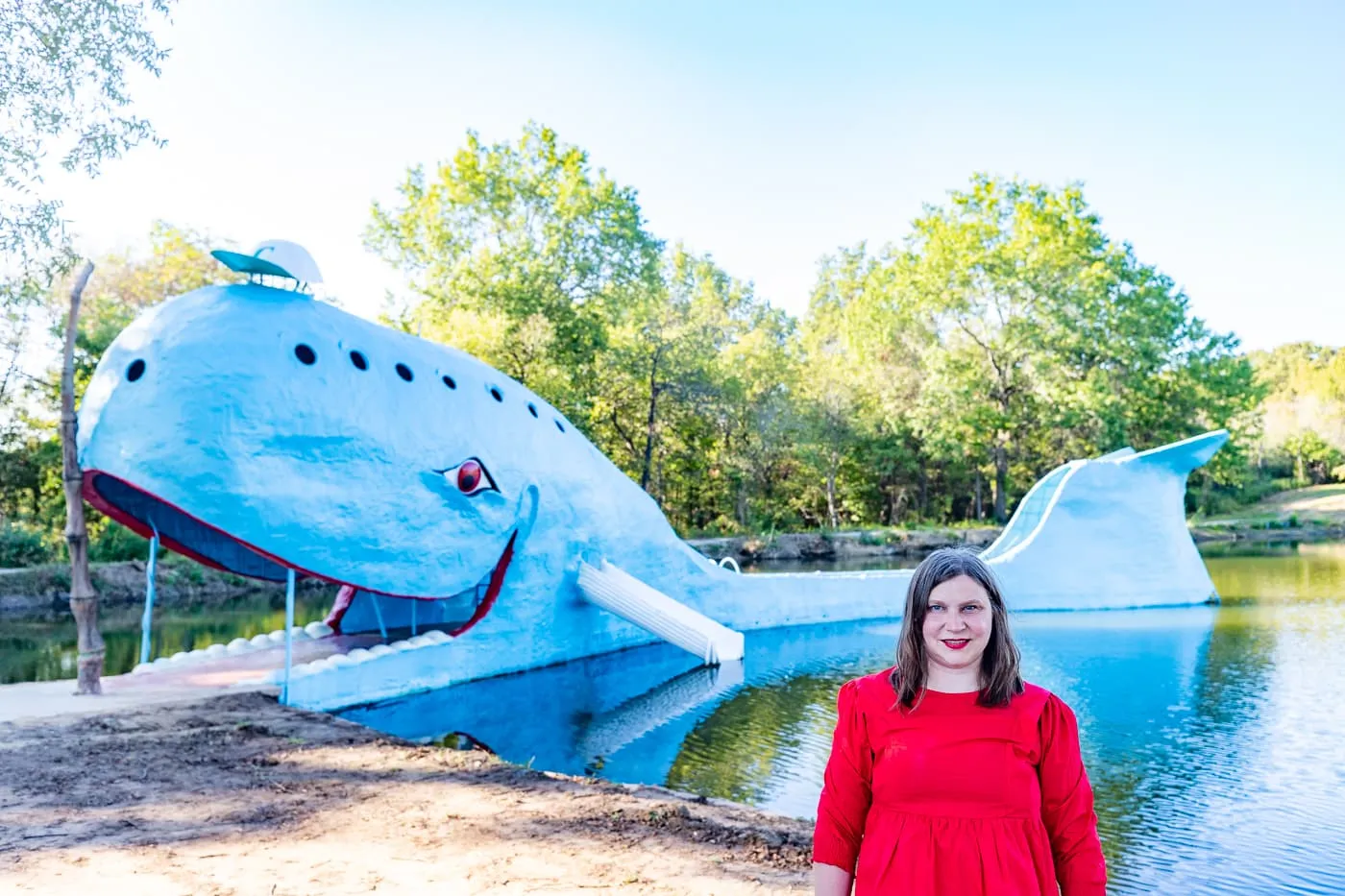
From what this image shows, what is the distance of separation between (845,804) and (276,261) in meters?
8.91

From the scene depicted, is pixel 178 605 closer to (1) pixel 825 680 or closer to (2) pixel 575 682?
(2) pixel 575 682

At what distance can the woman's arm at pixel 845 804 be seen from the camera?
8.10 ft

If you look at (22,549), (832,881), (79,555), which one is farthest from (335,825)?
(22,549)

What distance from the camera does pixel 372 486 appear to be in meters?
10.0

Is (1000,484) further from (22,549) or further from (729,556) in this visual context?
(22,549)

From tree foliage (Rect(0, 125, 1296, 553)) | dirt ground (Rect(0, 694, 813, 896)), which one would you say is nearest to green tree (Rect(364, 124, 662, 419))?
tree foliage (Rect(0, 125, 1296, 553))

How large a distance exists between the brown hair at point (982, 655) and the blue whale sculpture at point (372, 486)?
25.7 feet

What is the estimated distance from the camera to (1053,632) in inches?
581

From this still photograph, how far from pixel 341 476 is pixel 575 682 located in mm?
3664

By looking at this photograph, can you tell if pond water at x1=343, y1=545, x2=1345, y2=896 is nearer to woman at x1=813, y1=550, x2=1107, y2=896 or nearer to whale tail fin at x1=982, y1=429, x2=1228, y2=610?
whale tail fin at x1=982, y1=429, x2=1228, y2=610

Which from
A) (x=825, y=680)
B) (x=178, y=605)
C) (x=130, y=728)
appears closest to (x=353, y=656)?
(x=130, y=728)

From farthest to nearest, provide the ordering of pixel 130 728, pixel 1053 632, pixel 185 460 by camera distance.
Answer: pixel 1053 632 < pixel 185 460 < pixel 130 728

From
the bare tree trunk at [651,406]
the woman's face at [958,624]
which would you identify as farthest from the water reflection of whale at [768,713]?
the bare tree trunk at [651,406]

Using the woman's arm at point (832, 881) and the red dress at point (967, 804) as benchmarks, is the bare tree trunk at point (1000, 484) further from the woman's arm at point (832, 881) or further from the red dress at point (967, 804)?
the woman's arm at point (832, 881)
